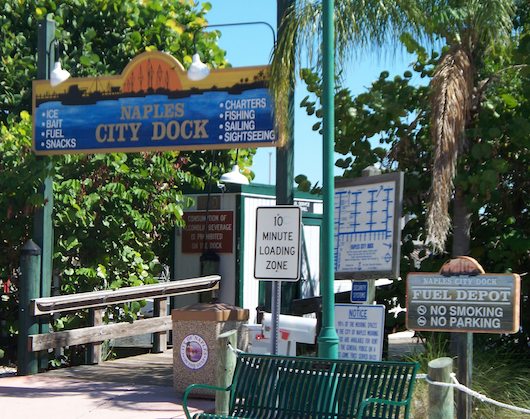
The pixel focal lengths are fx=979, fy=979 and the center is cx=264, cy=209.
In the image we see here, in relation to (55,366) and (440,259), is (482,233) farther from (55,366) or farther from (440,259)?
(55,366)

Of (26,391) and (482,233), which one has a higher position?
(482,233)

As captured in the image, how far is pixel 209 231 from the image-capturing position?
1828cm

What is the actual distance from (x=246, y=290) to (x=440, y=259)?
5.31 metres

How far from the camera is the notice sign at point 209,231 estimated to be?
18109mm

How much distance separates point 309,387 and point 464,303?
1.66 meters

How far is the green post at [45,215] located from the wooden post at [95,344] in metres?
0.79

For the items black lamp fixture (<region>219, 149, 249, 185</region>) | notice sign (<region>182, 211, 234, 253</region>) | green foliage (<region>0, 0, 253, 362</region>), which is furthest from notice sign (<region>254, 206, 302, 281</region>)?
notice sign (<region>182, 211, 234, 253</region>)

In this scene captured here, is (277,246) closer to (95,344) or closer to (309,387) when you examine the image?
(309,387)

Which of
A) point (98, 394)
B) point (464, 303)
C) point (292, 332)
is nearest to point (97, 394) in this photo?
point (98, 394)

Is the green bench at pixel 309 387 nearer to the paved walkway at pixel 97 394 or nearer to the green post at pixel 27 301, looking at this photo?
the paved walkway at pixel 97 394

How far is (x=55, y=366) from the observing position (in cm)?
1565

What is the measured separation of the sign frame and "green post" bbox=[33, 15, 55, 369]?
16.7ft

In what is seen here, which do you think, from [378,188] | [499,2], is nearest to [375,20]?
[499,2]

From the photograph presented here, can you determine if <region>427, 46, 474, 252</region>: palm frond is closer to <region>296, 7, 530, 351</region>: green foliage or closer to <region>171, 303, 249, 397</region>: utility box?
<region>296, 7, 530, 351</region>: green foliage
